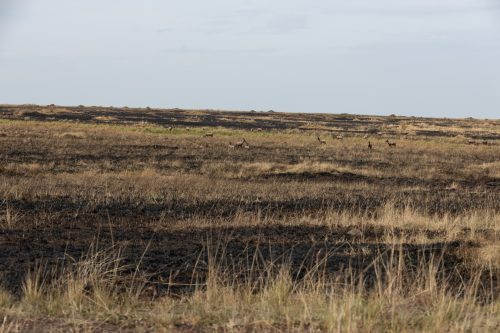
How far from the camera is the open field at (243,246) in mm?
6102

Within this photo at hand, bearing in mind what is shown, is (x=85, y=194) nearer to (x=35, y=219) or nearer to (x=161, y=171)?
(x=35, y=219)

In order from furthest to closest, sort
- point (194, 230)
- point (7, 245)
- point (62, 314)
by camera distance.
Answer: point (194, 230), point (7, 245), point (62, 314)

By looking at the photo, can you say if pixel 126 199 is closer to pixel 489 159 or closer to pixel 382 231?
pixel 382 231

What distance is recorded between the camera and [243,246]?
10.1 m

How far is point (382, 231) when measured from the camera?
12.1 m

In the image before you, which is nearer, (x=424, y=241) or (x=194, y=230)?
(x=424, y=241)

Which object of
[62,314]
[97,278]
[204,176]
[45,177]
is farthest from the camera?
[204,176]

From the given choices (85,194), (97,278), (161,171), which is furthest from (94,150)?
(97,278)

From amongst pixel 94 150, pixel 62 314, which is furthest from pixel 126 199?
pixel 94 150

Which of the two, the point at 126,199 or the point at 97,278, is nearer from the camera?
the point at 97,278

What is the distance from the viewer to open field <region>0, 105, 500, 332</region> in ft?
20.0

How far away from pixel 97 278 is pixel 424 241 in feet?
18.1

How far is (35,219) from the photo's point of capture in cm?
1252

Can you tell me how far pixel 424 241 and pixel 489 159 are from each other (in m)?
29.7
